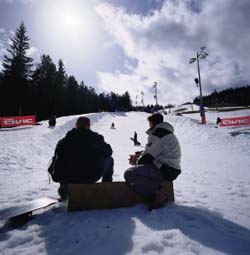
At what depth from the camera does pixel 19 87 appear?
3753cm

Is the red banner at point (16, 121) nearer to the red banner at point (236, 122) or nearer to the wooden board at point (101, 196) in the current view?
the red banner at point (236, 122)

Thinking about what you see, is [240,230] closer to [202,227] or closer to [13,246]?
[202,227]

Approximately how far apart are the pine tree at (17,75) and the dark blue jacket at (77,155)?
1522 inches

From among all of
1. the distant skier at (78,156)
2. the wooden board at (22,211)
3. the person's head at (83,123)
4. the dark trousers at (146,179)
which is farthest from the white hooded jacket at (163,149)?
the wooden board at (22,211)

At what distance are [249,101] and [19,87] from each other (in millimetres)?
110446

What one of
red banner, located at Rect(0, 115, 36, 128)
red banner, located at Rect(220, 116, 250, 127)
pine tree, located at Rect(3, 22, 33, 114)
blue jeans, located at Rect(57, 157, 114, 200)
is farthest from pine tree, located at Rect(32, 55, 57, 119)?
blue jeans, located at Rect(57, 157, 114, 200)

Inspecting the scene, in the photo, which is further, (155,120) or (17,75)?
(17,75)

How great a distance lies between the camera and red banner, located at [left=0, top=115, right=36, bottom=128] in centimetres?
2225

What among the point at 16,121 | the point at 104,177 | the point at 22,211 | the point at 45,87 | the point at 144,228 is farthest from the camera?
the point at 45,87

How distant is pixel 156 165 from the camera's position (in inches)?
137

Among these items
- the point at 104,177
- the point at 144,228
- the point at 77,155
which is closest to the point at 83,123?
the point at 77,155

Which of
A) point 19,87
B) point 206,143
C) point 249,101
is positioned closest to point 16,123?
point 19,87

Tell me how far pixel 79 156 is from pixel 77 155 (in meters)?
0.04

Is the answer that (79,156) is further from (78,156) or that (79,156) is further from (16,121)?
(16,121)
